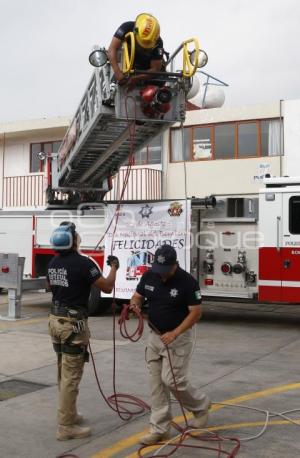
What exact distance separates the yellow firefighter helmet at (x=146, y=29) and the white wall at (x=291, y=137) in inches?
432

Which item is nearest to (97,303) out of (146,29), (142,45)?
(142,45)

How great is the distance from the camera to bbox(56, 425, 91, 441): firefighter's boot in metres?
4.71

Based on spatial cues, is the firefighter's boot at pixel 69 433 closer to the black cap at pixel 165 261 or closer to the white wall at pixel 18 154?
the black cap at pixel 165 261

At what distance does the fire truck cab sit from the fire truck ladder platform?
2.41 m

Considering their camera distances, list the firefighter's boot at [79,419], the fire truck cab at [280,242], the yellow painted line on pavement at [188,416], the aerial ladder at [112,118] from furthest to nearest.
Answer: the fire truck cab at [280,242], the aerial ladder at [112,118], the firefighter's boot at [79,419], the yellow painted line on pavement at [188,416]

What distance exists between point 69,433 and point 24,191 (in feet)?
61.0

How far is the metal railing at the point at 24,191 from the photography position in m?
22.1

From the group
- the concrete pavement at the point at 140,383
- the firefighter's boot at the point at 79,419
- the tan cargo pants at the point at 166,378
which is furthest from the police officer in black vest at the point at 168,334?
the firefighter's boot at the point at 79,419

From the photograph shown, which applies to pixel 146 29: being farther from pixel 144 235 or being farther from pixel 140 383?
pixel 144 235

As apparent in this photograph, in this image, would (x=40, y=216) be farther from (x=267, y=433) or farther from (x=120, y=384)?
(x=267, y=433)

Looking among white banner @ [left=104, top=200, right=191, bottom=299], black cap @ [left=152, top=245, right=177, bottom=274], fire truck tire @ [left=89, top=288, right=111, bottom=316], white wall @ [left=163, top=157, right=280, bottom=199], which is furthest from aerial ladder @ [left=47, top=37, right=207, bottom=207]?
white wall @ [left=163, top=157, right=280, bottom=199]

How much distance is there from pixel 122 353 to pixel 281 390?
2.67 meters

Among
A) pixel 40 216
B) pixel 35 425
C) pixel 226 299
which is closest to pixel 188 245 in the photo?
pixel 226 299

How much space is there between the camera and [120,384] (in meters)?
6.40
